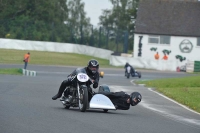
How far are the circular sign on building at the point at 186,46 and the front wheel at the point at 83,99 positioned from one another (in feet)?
163

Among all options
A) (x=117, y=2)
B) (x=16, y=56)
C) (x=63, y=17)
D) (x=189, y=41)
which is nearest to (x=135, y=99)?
(x=16, y=56)

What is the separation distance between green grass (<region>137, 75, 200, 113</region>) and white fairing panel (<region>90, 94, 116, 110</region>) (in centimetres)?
487

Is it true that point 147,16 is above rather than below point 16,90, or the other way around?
above

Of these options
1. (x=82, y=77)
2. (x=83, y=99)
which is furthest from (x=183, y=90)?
(x=83, y=99)

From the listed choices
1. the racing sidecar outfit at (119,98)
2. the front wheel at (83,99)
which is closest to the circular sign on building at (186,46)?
the racing sidecar outfit at (119,98)

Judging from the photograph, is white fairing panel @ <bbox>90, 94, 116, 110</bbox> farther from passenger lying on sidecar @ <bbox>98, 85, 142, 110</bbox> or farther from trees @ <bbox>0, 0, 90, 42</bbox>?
trees @ <bbox>0, 0, 90, 42</bbox>

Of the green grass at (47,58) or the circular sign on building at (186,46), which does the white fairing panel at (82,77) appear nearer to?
the green grass at (47,58)

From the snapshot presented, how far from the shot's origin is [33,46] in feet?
220

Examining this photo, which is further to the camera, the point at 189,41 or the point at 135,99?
the point at 189,41

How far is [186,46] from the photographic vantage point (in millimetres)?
64875

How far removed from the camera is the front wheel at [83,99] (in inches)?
604

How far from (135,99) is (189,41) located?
49643 millimetres

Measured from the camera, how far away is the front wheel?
15.3 meters

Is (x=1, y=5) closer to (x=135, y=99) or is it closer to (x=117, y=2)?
(x=117, y=2)
